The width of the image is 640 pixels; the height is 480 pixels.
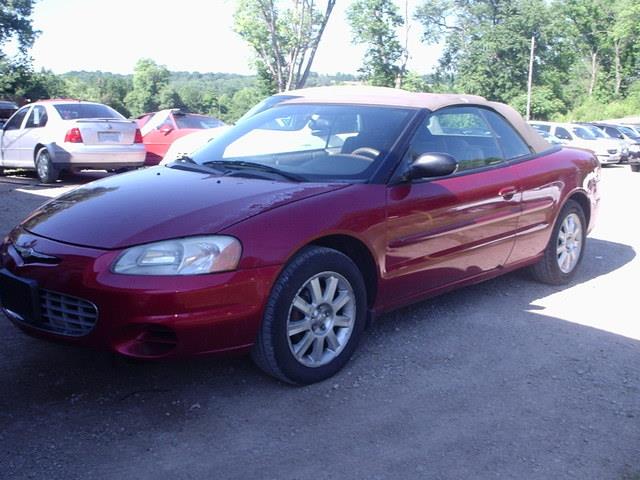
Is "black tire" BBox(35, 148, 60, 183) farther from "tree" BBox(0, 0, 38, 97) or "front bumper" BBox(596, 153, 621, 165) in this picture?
"tree" BBox(0, 0, 38, 97)

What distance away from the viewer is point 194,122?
15.0m

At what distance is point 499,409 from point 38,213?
106 inches

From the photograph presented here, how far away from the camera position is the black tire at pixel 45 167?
476 inches

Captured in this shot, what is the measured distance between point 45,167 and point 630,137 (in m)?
19.4

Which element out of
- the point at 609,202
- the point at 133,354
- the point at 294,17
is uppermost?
the point at 294,17

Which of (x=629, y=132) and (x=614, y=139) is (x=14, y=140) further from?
(x=629, y=132)

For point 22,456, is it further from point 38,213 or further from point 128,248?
point 38,213

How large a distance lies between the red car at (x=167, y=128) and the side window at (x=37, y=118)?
259cm

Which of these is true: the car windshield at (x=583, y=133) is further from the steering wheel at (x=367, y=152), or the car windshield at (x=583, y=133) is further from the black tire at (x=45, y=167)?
the steering wheel at (x=367, y=152)

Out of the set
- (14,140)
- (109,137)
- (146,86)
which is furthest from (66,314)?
(146,86)

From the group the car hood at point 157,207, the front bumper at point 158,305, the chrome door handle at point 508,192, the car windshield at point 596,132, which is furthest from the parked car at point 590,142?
the front bumper at point 158,305

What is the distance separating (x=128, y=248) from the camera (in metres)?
3.31

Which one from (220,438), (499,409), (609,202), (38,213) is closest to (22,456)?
(220,438)

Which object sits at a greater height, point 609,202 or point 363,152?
point 363,152
